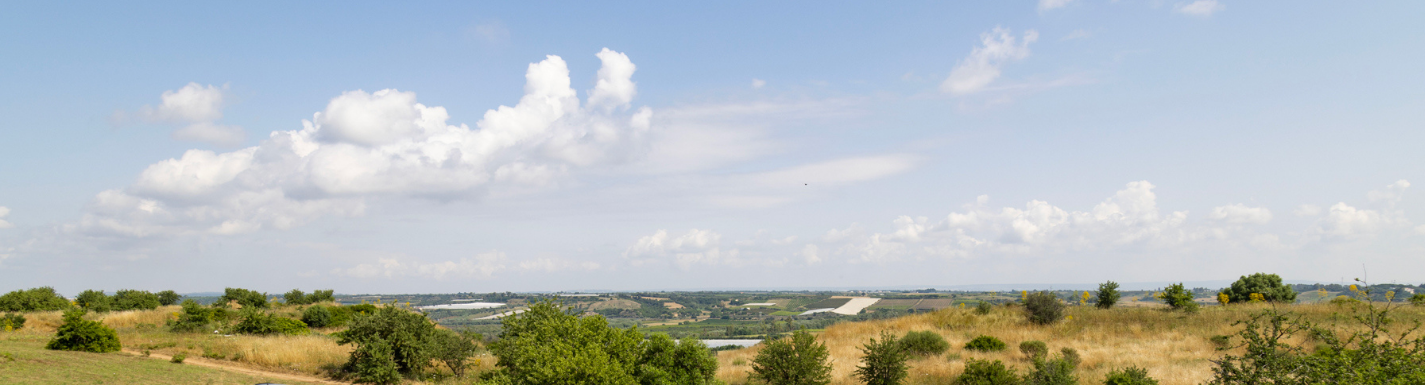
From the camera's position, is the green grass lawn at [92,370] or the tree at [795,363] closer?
the green grass lawn at [92,370]

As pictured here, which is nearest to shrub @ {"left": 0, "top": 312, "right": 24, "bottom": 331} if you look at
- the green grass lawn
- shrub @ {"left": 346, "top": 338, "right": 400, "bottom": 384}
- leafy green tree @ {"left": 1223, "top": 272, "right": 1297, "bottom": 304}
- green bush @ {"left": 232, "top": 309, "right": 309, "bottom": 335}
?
green bush @ {"left": 232, "top": 309, "right": 309, "bottom": 335}

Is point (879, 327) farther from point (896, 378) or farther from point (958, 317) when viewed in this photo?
point (896, 378)

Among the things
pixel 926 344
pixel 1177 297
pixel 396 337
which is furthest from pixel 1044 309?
pixel 396 337

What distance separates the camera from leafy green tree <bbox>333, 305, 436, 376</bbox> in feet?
69.0

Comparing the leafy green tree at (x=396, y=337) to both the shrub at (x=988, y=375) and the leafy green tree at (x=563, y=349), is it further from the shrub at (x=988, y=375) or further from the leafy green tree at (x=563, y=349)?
the shrub at (x=988, y=375)

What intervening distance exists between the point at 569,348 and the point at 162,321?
36.4 metres

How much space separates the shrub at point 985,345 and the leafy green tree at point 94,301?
171 ft

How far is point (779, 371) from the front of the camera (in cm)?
1566

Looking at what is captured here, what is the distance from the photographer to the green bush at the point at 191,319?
1211 inches

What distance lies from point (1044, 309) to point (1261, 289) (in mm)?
12320

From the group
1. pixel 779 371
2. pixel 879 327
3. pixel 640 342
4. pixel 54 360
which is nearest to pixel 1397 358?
pixel 779 371

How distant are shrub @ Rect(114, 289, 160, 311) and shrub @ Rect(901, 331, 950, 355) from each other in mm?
48184

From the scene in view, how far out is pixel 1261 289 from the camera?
32469mm

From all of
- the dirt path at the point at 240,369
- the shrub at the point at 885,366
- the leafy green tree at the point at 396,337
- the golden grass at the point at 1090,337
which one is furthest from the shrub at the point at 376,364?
the shrub at the point at 885,366
